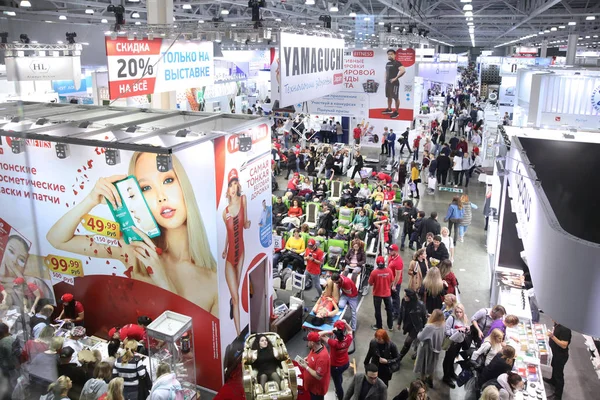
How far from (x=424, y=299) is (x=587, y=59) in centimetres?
2626

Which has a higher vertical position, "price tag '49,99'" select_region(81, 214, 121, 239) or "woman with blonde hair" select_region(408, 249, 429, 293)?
"price tag '49,99'" select_region(81, 214, 121, 239)

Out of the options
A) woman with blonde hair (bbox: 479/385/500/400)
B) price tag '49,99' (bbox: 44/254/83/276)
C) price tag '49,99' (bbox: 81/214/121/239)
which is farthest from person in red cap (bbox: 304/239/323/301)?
woman with blonde hair (bbox: 479/385/500/400)

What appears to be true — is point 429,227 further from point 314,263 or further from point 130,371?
point 130,371

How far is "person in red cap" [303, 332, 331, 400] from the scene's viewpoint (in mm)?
4930

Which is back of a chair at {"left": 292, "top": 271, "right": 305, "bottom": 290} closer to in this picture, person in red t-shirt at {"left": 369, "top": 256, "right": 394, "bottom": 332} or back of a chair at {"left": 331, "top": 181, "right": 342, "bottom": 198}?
Result: person in red t-shirt at {"left": 369, "top": 256, "right": 394, "bottom": 332}

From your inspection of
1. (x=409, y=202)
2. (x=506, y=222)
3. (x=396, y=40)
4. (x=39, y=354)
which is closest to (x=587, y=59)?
(x=396, y=40)

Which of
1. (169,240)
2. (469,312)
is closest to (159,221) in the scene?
(169,240)

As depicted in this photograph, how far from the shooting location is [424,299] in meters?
7.02

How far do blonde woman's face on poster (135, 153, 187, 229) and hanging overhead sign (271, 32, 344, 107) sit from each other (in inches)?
65.1

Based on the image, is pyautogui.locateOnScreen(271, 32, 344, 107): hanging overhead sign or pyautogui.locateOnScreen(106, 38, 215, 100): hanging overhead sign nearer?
pyautogui.locateOnScreen(106, 38, 215, 100): hanging overhead sign

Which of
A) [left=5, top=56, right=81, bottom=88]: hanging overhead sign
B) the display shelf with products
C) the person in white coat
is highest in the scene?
[left=5, top=56, right=81, bottom=88]: hanging overhead sign

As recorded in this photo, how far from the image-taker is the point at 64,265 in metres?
6.23

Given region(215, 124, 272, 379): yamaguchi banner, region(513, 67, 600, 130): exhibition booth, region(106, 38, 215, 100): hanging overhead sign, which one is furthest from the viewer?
region(513, 67, 600, 130): exhibition booth

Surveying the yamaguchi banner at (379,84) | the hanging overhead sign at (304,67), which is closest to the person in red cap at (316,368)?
the hanging overhead sign at (304,67)
